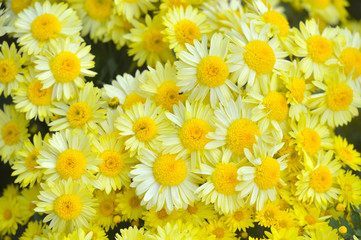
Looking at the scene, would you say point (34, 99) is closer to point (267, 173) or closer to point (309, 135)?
point (267, 173)

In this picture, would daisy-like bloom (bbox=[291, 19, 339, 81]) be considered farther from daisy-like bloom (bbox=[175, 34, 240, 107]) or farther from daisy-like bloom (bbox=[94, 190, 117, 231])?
daisy-like bloom (bbox=[94, 190, 117, 231])

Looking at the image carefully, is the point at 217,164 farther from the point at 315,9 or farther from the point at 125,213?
the point at 315,9

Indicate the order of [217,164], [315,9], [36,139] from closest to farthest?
[217,164], [36,139], [315,9]

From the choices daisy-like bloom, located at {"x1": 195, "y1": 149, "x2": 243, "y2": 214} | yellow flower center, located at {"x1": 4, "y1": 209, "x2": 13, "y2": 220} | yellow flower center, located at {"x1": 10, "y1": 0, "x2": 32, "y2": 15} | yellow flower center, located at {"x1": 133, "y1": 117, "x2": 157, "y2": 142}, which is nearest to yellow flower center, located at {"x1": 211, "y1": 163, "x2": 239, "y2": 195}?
daisy-like bloom, located at {"x1": 195, "y1": 149, "x2": 243, "y2": 214}

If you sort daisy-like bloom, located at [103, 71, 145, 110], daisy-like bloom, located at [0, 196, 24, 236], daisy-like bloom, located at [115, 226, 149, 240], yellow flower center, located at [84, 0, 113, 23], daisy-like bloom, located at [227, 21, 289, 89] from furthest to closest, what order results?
yellow flower center, located at [84, 0, 113, 23], daisy-like bloom, located at [0, 196, 24, 236], daisy-like bloom, located at [103, 71, 145, 110], daisy-like bloom, located at [227, 21, 289, 89], daisy-like bloom, located at [115, 226, 149, 240]

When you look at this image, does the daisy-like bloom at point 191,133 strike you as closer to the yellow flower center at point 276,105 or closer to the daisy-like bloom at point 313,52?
the yellow flower center at point 276,105

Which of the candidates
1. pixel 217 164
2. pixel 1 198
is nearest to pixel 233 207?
pixel 217 164

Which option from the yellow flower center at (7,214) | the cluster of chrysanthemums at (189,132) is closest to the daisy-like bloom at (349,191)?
the cluster of chrysanthemums at (189,132)

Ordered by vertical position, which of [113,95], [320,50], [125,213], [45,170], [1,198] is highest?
[320,50]
